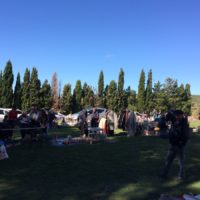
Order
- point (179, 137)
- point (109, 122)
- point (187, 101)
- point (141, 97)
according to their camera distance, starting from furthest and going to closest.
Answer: point (187, 101), point (141, 97), point (109, 122), point (179, 137)

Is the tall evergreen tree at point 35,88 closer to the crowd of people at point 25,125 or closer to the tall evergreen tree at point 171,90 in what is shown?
the tall evergreen tree at point 171,90

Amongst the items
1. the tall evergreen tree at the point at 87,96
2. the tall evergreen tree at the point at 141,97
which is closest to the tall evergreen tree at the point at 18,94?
the tall evergreen tree at the point at 87,96

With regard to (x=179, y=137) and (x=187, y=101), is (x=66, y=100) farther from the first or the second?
(x=179, y=137)

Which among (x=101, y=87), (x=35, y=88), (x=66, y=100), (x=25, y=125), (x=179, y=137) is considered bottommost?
(x=179, y=137)

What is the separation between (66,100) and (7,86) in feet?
35.6

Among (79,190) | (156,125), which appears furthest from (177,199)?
(156,125)

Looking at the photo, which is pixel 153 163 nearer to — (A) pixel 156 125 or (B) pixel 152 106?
(A) pixel 156 125

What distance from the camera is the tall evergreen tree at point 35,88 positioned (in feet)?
177

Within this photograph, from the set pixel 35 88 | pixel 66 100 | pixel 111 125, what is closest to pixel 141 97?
pixel 66 100

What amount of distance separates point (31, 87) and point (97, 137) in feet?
131

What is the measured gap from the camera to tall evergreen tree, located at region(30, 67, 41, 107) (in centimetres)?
5397

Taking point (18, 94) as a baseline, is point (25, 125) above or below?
below

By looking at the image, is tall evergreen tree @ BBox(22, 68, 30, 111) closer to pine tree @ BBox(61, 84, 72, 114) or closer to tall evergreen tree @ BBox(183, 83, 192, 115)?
pine tree @ BBox(61, 84, 72, 114)

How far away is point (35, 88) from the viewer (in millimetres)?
54750
